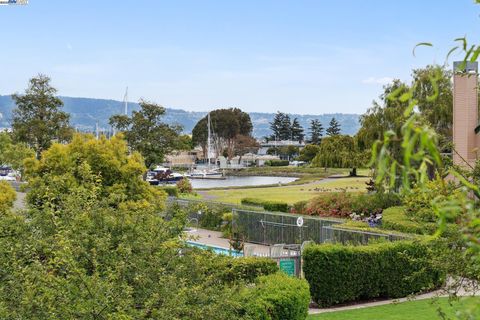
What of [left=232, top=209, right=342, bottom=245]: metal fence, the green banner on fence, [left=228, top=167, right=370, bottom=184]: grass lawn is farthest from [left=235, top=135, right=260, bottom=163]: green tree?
the green banner on fence

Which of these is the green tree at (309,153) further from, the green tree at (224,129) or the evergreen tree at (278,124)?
the evergreen tree at (278,124)

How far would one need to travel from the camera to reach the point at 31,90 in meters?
48.2

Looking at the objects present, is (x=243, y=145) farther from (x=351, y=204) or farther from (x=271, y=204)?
(x=351, y=204)

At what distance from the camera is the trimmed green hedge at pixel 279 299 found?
10898 mm

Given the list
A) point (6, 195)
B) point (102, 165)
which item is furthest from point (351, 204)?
point (6, 195)

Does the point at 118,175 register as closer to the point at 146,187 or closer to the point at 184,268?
the point at 146,187

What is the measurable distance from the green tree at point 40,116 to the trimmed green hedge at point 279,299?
1527 inches

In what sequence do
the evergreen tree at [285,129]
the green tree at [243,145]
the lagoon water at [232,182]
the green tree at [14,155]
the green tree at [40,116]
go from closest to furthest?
the green tree at [40,116], the green tree at [14,155], the lagoon water at [232,182], the green tree at [243,145], the evergreen tree at [285,129]

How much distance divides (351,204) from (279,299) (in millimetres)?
20910

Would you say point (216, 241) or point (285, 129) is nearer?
point (216, 241)

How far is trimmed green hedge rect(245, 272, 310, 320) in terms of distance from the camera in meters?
10.9

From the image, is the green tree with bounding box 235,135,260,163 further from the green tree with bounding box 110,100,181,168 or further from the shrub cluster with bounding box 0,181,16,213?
the shrub cluster with bounding box 0,181,16,213

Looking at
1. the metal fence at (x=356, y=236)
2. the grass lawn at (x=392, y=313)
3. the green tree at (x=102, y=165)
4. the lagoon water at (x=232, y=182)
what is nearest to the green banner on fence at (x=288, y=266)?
the metal fence at (x=356, y=236)

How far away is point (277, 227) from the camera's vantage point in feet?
91.6
